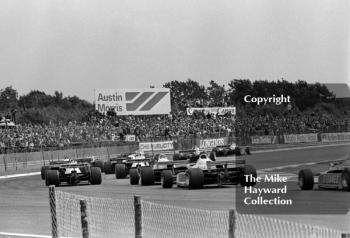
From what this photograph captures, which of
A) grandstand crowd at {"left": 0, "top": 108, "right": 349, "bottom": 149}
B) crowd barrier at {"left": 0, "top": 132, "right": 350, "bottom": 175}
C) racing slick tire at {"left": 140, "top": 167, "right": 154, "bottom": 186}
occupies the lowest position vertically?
racing slick tire at {"left": 140, "top": 167, "right": 154, "bottom": 186}

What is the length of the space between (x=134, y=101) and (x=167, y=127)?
41.7 ft

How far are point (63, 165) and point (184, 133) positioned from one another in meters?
36.0

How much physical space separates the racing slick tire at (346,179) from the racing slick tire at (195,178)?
455cm

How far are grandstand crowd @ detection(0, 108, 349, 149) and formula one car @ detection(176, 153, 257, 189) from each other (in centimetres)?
2937

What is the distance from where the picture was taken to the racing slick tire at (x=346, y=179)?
60.3 feet

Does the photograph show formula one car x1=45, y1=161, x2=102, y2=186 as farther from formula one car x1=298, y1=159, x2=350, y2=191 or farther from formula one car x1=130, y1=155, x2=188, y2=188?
formula one car x1=298, y1=159, x2=350, y2=191

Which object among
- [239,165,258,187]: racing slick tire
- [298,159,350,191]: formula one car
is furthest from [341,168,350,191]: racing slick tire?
[239,165,258,187]: racing slick tire

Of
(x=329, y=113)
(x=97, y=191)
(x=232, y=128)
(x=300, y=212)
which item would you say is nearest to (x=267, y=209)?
(x=300, y=212)

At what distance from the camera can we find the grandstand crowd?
52469 mm

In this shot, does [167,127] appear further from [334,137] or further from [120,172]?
[120,172]

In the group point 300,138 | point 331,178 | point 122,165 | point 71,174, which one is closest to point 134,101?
point 300,138

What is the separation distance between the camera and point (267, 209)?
15.0 meters

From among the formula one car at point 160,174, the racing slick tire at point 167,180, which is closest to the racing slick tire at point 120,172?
the formula one car at point 160,174

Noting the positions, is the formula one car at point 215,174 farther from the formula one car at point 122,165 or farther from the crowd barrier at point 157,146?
the crowd barrier at point 157,146
